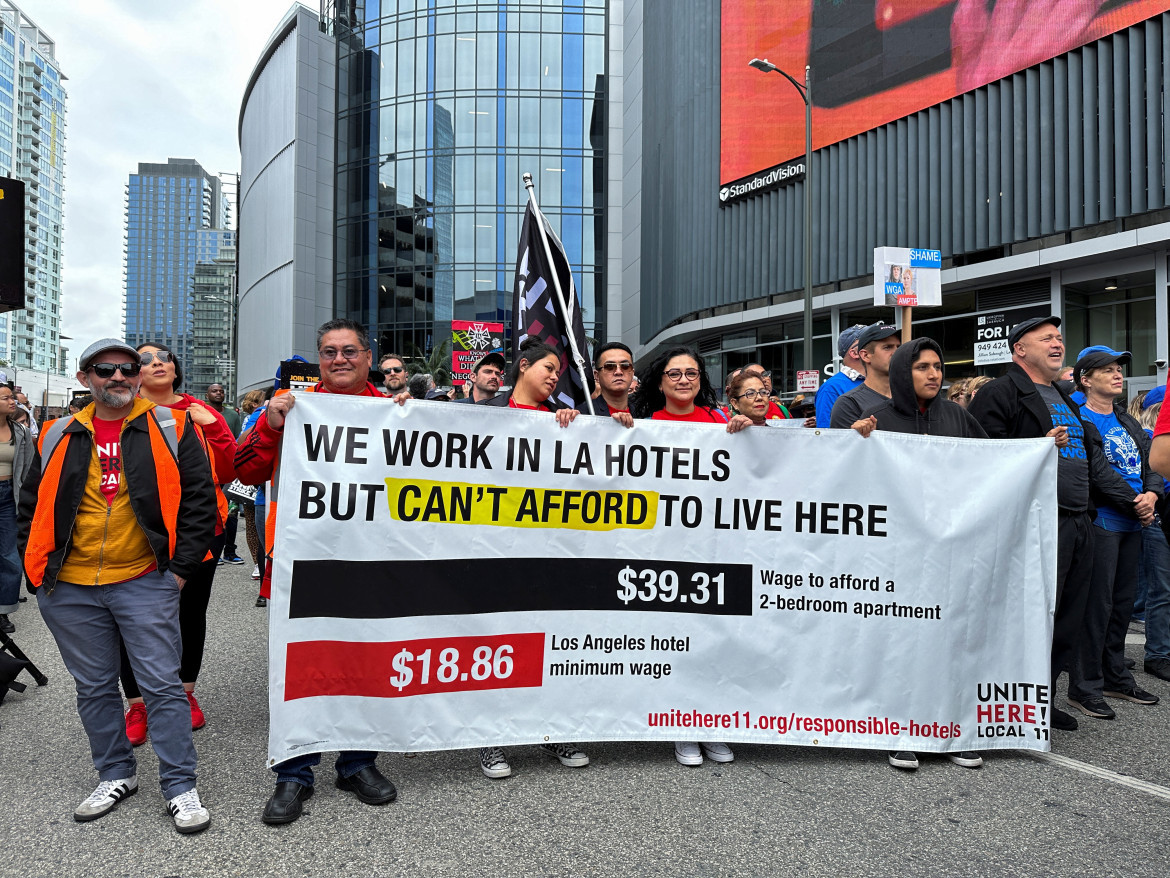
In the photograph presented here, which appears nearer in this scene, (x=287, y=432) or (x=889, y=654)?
(x=287, y=432)

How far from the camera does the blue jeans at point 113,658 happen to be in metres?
3.23

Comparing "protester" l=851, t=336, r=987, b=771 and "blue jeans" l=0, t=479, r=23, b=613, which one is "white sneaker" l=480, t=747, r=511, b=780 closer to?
"protester" l=851, t=336, r=987, b=771

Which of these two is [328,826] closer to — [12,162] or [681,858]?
[681,858]

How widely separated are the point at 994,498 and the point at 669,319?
26401 mm

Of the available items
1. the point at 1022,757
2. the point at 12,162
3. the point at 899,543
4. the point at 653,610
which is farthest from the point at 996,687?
the point at 12,162

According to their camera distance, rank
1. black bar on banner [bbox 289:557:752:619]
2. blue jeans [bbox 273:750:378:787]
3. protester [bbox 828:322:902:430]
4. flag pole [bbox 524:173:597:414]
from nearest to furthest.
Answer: blue jeans [bbox 273:750:378:787], black bar on banner [bbox 289:557:752:619], flag pole [bbox 524:173:597:414], protester [bbox 828:322:902:430]

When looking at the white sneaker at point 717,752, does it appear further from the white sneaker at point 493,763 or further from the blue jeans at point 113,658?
the blue jeans at point 113,658

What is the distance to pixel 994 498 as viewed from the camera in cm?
397

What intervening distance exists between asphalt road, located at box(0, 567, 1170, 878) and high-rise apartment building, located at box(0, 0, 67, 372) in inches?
4724

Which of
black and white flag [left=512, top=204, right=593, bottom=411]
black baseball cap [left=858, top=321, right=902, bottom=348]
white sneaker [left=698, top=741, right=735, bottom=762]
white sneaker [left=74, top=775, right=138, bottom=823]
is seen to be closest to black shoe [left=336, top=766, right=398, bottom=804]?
white sneaker [left=74, top=775, right=138, bottom=823]

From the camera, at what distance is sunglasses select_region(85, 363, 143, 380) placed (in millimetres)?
3238

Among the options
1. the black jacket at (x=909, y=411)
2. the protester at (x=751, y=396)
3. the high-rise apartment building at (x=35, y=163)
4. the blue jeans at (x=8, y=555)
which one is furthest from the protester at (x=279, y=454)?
the high-rise apartment building at (x=35, y=163)

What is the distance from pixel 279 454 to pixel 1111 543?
4.56 metres

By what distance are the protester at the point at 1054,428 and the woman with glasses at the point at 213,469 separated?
3969mm
